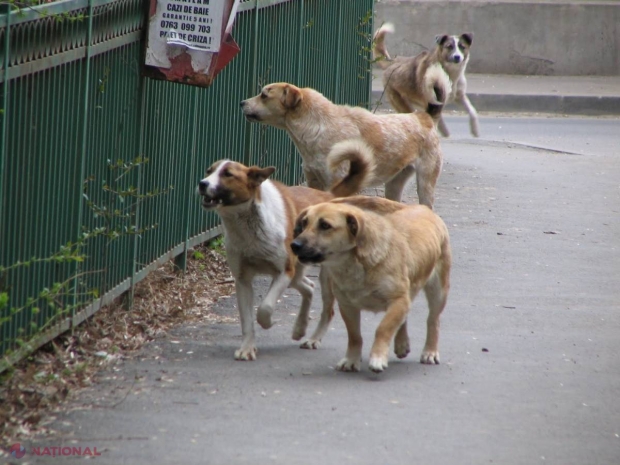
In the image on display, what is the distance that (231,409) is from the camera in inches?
230

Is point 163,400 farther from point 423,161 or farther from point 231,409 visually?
point 423,161

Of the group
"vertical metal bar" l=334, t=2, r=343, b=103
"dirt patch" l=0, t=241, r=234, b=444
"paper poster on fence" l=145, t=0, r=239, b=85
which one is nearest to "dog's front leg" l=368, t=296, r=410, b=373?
"dirt patch" l=0, t=241, r=234, b=444

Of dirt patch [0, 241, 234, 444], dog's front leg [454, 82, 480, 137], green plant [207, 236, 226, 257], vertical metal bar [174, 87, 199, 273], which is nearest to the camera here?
dirt patch [0, 241, 234, 444]

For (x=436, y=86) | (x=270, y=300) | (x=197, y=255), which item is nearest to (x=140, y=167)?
(x=270, y=300)

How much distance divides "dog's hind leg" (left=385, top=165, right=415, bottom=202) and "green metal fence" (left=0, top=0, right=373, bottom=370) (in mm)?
1425

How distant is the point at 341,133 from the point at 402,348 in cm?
322

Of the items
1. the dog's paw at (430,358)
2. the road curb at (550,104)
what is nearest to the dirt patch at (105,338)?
the dog's paw at (430,358)

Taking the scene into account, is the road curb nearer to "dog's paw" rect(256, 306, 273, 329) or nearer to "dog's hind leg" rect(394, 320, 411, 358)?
"dog's paw" rect(256, 306, 273, 329)

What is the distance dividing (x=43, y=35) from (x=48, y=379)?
1.78 meters

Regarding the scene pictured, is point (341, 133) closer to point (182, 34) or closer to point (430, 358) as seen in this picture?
point (182, 34)

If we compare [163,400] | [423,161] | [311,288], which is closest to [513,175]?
[423,161]

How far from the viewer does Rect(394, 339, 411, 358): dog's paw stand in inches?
276

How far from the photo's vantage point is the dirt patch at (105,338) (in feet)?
18.5

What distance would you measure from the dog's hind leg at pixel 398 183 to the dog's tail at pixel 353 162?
9.10ft
